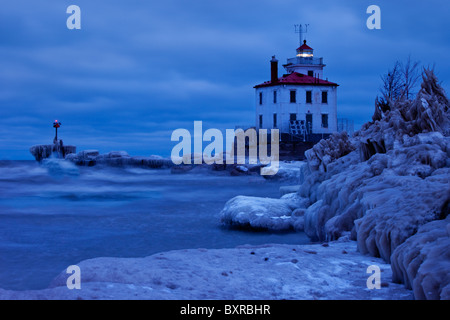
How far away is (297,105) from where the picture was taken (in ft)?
144

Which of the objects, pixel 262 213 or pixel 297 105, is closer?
pixel 262 213

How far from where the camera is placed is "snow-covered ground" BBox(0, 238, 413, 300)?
4.37m

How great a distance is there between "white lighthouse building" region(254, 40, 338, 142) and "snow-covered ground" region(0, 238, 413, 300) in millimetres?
36889

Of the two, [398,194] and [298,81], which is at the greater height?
[298,81]

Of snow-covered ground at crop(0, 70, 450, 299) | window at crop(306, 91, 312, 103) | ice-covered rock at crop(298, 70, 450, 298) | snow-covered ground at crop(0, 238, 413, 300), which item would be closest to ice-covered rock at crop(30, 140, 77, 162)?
window at crop(306, 91, 312, 103)

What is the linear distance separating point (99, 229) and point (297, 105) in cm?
3303

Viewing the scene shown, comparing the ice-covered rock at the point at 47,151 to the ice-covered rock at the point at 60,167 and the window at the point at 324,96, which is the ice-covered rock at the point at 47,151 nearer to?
the ice-covered rock at the point at 60,167

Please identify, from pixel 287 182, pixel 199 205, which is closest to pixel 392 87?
pixel 287 182

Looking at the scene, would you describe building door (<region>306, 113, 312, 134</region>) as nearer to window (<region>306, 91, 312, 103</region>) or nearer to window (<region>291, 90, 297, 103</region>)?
window (<region>306, 91, 312, 103</region>)

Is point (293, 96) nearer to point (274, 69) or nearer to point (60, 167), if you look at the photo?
point (274, 69)

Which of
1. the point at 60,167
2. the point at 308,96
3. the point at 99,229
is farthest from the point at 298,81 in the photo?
the point at 99,229

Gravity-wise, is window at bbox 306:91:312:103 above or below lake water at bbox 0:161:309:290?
above

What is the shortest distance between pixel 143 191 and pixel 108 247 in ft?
52.1
